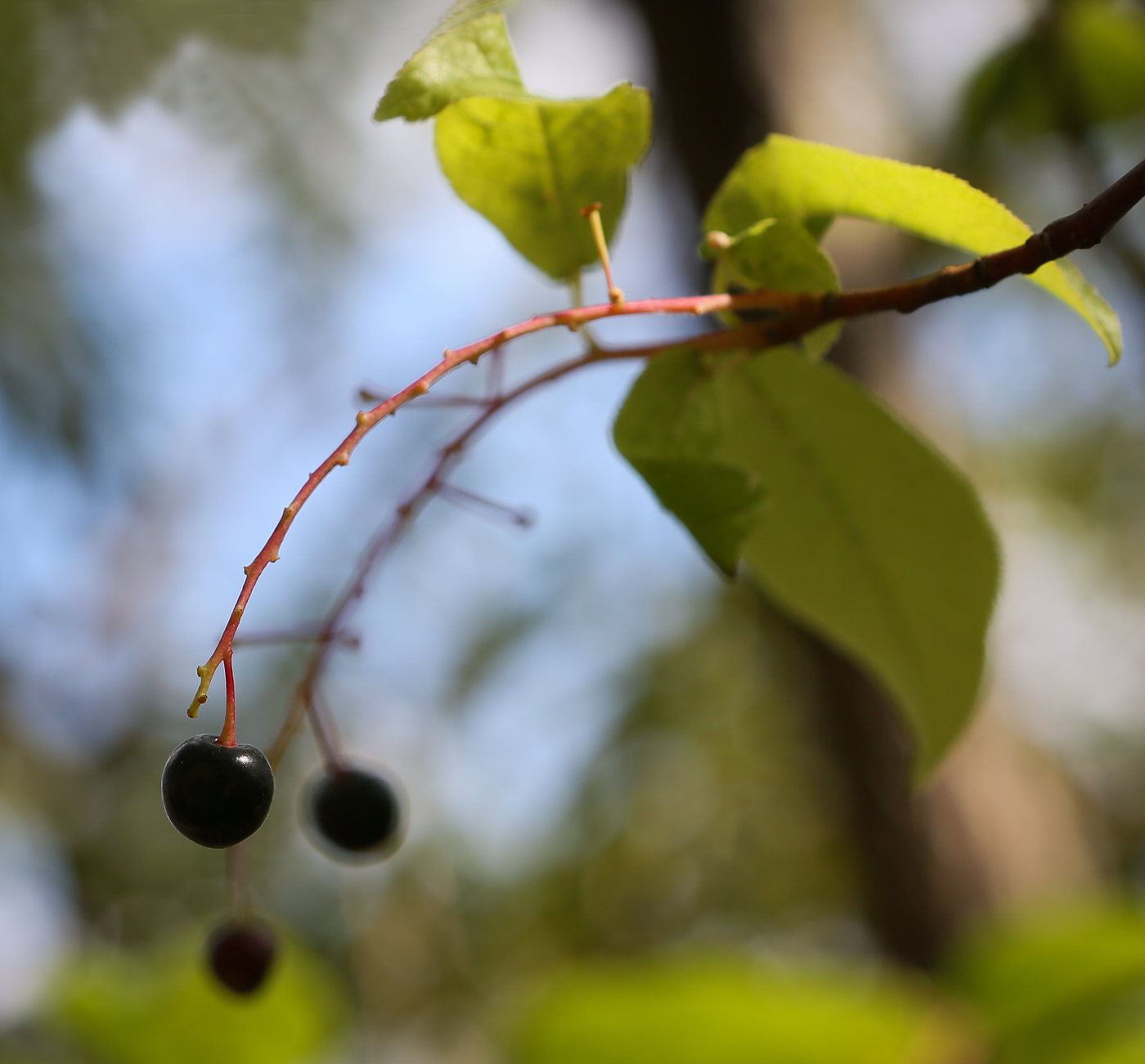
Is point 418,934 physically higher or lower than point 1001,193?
higher

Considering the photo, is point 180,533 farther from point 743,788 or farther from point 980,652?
point 980,652

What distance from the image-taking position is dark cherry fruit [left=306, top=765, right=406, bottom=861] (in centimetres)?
57

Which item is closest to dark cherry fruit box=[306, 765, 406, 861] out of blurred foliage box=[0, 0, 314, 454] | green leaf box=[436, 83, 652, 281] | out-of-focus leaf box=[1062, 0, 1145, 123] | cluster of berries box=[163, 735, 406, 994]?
cluster of berries box=[163, 735, 406, 994]

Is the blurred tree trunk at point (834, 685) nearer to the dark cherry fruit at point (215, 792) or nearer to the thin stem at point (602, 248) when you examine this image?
the thin stem at point (602, 248)

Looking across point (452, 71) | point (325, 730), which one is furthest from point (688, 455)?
point (325, 730)

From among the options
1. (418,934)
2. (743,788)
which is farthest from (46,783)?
(743,788)

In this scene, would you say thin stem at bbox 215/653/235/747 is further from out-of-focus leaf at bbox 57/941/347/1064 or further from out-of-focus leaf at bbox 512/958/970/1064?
out-of-focus leaf at bbox 57/941/347/1064

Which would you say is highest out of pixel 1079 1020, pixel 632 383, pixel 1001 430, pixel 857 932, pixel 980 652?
pixel 1001 430

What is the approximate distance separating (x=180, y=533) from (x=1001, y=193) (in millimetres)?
2548

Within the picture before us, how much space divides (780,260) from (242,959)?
481mm

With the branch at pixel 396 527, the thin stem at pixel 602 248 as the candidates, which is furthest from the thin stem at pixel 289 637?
the thin stem at pixel 602 248

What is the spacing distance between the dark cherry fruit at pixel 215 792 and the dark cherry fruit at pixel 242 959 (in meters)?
0.25

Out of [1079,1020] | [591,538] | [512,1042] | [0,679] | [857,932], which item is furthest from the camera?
[857,932]

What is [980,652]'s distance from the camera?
533mm
